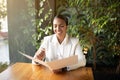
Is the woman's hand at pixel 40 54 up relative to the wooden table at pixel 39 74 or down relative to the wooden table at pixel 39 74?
up

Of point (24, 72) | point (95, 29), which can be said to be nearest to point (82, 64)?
point (24, 72)

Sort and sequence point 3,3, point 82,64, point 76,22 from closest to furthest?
point 82,64, point 3,3, point 76,22

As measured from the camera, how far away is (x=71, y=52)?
83.9 inches

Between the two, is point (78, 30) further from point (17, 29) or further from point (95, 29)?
point (17, 29)

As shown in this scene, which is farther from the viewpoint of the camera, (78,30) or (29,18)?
(29,18)

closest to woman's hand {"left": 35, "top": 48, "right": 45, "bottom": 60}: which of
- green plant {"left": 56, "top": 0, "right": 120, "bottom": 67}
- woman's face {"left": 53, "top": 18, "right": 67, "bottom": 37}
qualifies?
woman's face {"left": 53, "top": 18, "right": 67, "bottom": 37}

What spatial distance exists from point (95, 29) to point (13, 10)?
53.4 inches

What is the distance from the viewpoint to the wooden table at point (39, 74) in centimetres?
162

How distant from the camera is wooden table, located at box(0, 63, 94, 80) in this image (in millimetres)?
1624

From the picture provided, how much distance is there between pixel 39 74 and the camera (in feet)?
5.64

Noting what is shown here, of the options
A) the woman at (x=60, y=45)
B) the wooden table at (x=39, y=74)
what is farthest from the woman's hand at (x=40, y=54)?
the wooden table at (x=39, y=74)

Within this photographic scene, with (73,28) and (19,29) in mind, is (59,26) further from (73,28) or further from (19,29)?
(19,29)

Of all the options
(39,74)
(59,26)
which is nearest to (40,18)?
(59,26)

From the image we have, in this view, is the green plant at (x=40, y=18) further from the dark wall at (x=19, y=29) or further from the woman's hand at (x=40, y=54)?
the woman's hand at (x=40, y=54)
